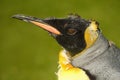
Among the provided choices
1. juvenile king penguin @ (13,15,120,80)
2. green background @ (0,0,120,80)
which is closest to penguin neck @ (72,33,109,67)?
juvenile king penguin @ (13,15,120,80)

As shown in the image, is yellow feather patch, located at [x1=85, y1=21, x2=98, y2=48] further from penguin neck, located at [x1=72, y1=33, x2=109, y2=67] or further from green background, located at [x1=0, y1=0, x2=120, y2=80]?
green background, located at [x1=0, y1=0, x2=120, y2=80]

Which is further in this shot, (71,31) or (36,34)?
(36,34)

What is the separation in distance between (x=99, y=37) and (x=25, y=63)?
2244mm

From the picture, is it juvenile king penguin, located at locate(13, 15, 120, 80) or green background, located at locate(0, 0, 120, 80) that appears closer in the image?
juvenile king penguin, located at locate(13, 15, 120, 80)

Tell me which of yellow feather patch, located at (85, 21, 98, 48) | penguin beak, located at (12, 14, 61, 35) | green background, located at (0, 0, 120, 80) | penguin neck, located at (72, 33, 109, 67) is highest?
penguin beak, located at (12, 14, 61, 35)

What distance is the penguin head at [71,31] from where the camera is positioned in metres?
0.89

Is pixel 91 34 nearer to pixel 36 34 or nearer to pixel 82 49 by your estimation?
pixel 82 49

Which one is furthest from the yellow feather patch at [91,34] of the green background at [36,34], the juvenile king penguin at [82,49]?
the green background at [36,34]

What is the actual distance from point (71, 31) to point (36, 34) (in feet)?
7.69

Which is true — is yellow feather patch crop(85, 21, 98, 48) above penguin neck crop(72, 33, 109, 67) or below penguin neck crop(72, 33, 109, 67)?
above

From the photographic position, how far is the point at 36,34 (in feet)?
10.6

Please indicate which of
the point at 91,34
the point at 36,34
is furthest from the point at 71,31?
the point at 36,34

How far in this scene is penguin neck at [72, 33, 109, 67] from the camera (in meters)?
0.90

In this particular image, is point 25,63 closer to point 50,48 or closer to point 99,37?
point 50,48
